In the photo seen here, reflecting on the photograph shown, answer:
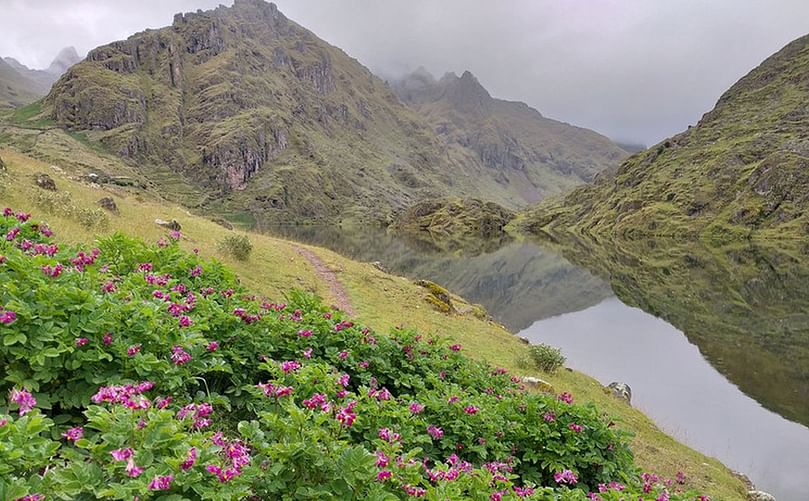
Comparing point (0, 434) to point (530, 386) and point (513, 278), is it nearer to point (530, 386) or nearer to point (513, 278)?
point (530, 386)

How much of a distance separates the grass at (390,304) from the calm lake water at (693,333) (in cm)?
396

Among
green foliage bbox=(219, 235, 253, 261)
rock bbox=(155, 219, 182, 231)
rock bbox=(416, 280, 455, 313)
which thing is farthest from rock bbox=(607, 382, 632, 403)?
rock bbox=(155, 219, 182, 231)

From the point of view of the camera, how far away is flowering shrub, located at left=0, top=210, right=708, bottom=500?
11.8 ft

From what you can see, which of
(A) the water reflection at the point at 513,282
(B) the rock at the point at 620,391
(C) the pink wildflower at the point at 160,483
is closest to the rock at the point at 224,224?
(A) the water reflection at the point at 513,282

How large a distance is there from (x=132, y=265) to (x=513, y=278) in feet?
229

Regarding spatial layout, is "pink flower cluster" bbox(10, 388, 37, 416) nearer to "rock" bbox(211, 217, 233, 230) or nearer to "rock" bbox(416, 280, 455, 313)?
"rock" bbox(416, 280, 455, 313)

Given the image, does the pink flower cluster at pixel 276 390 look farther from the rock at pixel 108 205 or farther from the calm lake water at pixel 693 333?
the rock at pixel 108 205

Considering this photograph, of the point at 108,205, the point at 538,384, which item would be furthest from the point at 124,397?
the point at 108,205

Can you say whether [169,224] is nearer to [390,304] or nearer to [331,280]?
[331,280]

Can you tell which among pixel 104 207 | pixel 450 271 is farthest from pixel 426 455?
pixel 450 271

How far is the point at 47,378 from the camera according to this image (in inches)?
184

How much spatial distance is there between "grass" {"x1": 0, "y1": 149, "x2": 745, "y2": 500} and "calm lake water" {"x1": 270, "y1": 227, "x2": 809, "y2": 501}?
3959mm

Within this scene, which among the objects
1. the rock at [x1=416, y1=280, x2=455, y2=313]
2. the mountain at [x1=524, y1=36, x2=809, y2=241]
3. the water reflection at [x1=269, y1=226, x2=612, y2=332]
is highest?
the mountain at [x1=524, y1=36, x2=809, y2=241]

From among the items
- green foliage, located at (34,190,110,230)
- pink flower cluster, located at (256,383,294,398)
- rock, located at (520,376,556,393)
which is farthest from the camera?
rock, located at (520,376,556,393)
